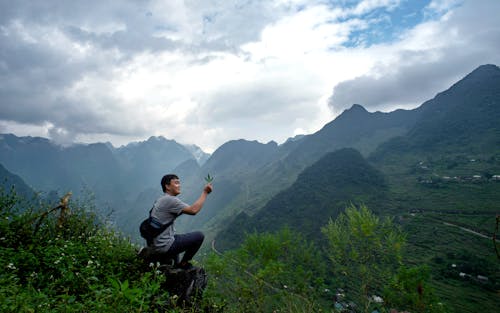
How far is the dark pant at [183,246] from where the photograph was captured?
211 inches

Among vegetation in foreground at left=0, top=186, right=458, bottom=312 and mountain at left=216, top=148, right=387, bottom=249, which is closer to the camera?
vegetation in foreground at left=0, top=186, right=458, bottom=312

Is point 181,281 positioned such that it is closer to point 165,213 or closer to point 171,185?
point 165,213

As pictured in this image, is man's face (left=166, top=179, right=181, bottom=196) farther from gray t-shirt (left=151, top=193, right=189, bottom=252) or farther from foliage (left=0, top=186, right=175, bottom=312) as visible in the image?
foliage (left=0, top=186, right=175, bottom=312)

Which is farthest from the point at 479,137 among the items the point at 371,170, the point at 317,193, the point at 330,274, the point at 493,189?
the point at 330,274

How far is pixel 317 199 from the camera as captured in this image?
144000 millimetres

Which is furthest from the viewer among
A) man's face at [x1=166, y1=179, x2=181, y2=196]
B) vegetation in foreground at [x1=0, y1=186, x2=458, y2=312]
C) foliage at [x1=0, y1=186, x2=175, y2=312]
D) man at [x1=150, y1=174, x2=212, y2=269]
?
man's face at [x1=166, y1=179, x2=181, y2=196]

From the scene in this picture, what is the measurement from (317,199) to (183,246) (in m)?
145

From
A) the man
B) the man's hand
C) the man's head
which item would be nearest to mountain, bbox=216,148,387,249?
the man

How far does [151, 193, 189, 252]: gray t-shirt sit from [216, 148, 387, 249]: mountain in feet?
337

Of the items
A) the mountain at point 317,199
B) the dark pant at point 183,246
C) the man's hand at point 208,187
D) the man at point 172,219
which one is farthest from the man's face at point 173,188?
the mountain at point 317,199

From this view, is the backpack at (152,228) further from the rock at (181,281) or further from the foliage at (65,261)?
the foliage at (65,261)

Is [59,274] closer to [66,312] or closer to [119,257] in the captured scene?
[119,257]

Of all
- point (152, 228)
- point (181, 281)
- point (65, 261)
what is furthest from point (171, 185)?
point (65, 261)

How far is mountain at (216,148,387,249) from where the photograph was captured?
121188mm
